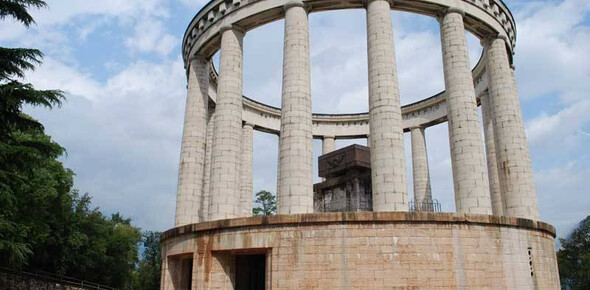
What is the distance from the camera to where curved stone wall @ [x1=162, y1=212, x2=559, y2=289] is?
18.3 meters

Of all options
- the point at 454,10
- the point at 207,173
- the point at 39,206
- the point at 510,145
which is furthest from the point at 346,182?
the point at 39,206

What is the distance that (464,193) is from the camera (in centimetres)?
2241

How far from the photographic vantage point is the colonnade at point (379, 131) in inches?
866

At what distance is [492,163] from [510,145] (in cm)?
430

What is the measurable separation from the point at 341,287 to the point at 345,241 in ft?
5.75

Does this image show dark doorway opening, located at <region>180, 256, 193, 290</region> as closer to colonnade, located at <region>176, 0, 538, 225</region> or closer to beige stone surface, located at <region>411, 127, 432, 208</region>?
colonnade, located at <region>176, 0, 538, 225</region>

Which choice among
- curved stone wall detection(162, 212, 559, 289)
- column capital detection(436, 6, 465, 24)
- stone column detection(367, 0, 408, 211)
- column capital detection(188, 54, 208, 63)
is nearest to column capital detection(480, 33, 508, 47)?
column capital detection(436, 6, 465, 24)

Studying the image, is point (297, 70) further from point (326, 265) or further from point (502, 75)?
point (502, 75)

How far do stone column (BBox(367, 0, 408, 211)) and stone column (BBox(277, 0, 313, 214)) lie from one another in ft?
10.2

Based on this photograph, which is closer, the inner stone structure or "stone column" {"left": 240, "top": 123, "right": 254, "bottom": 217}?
the inner stone structure

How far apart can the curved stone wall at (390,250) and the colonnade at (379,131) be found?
2.03 metres

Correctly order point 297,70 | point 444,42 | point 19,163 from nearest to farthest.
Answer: point 19,163, point 297,70, point 444,42

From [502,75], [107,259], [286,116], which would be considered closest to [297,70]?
[286,116]

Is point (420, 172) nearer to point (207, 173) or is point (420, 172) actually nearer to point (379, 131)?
point (207, 173)
